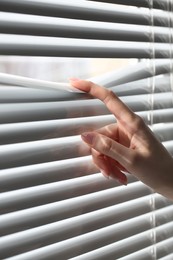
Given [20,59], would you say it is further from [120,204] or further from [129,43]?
[120,204]

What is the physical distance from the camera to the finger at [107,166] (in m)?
0.77

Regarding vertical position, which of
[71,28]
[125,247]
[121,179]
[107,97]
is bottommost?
[125,247]

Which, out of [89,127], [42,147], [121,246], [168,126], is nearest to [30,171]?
[42,147]

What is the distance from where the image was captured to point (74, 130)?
0.75m

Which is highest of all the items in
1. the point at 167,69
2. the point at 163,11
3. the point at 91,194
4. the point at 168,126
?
the point at 163,11

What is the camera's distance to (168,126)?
0.95m

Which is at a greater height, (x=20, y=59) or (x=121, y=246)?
(x=20, y=59)

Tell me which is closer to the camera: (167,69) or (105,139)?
(105,139)

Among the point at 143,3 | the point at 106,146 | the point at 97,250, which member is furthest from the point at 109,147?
the point at 143,3

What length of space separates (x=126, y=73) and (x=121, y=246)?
0.32 meters

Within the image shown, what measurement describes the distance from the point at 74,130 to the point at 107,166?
0.29 ft

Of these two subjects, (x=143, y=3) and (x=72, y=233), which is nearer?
(x=72, y=233)

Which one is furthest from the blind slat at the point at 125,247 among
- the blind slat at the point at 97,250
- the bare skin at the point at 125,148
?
the bare skin at the point at 125,148

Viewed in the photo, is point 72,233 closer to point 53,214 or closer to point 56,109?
point 53,214
